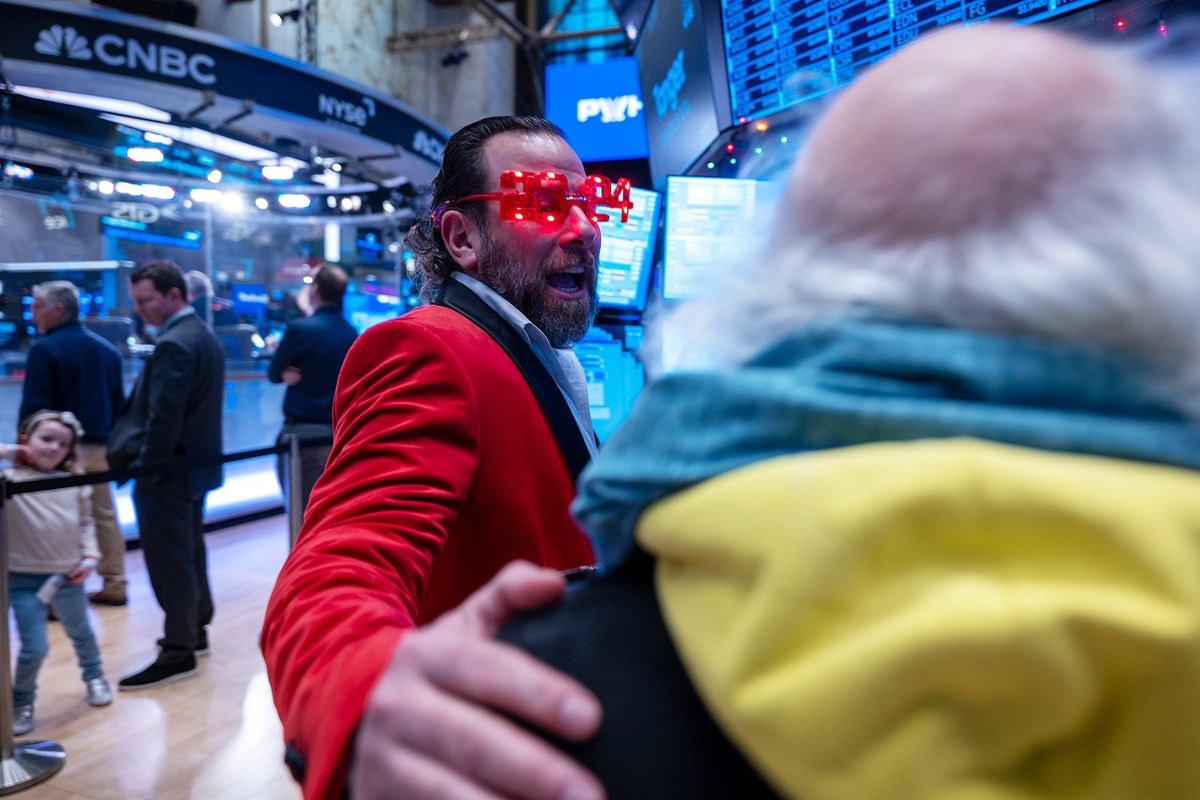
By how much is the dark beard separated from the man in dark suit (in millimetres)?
2745

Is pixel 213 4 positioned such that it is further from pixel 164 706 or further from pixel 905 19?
pixel 905 19

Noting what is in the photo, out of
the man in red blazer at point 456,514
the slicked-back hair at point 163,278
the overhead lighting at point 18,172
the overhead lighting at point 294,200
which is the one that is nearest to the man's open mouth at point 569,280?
the man in red blazer at point 456,514

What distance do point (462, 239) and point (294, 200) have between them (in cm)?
804

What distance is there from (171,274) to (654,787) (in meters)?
4.33

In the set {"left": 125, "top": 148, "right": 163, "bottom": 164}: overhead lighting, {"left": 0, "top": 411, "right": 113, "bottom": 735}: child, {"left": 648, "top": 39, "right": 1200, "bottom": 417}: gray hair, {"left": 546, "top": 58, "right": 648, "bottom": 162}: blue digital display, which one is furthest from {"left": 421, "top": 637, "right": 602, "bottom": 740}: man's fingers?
{"left": 125, "top": 148, "right": 163, "bottom": 164}: overhead lighting

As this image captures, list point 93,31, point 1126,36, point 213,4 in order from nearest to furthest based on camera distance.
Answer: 1. point 1126,36
2. point 93,31
3. point 213,4

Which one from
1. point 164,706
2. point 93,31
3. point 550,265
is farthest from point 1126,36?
point 93,31

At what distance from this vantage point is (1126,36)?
125 centimetres

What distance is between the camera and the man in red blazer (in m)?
0.49

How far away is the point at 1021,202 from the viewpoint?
460mm

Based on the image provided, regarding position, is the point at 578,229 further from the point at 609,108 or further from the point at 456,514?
the point at 609,108

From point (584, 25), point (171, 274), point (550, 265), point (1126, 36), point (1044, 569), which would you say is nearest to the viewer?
point (1044, 569)

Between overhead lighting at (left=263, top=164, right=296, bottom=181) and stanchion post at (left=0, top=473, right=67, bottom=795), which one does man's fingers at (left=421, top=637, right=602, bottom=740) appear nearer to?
stanchion post at (left=0, top=473, right=67, bottom=795)

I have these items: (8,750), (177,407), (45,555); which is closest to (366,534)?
(8,750)
